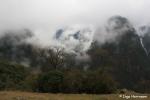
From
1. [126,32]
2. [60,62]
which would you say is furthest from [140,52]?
[60,62]

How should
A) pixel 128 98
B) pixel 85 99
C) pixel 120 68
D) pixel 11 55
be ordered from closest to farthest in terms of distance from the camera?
pixel 85 99
pixel 128 98
pixel 120 68
pixel 11 55

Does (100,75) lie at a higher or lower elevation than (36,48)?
lower

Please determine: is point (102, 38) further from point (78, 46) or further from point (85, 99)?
point (85, 99)

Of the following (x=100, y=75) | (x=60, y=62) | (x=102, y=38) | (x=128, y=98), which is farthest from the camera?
(x=102, y=38)

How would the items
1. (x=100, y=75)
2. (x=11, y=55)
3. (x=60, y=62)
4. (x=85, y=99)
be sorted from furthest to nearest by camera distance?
1. (x=11, y=55)
2. (x=60, y=62)
3. (x=100, y=75)
4. (x=85, y=99)

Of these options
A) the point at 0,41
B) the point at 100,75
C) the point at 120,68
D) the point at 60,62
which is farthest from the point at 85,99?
the point at 0,41

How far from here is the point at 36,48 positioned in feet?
581

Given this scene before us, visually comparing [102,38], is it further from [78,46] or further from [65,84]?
[65,84]

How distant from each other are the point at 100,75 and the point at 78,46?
12674 centimetres

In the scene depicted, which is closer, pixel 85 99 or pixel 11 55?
pixel 85 99

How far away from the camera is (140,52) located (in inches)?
7269

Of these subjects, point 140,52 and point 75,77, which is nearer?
point 75,77

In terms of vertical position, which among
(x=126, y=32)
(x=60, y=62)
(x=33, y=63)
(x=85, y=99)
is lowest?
(x=85, y=99)

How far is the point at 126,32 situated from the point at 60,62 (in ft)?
357
